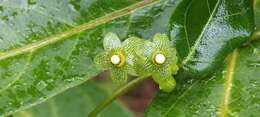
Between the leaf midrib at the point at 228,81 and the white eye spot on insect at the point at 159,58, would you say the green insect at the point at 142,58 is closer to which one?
the white eye spot on insect at the point at 159,58

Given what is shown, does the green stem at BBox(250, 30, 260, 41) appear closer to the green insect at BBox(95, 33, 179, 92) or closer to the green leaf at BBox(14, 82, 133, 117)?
the green insect at BBox(95, 33, 179, 92)

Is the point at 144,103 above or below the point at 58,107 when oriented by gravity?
below

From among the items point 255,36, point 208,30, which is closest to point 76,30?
point 208,30

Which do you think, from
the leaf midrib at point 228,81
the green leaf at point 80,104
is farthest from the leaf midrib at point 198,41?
the green leaf at point 80,104

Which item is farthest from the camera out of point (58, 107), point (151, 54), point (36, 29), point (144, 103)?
point (144, 103)

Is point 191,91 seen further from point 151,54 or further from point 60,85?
point 60,85

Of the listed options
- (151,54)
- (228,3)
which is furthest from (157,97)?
(228,3)

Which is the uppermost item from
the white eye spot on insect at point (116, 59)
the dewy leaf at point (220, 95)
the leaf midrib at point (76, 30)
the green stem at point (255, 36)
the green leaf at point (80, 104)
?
the leaf midrib at point (76, 30)
